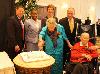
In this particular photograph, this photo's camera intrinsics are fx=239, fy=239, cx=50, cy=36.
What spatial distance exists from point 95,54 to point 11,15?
1470 millimetres

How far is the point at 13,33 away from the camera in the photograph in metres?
3.72

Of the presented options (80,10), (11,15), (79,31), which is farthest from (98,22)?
(11,15)

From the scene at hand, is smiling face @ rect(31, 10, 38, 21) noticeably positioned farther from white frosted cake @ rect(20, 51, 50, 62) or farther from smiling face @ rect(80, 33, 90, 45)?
white frosted cake @ rect(20, 51, 50, 62)

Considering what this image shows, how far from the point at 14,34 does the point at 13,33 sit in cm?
4

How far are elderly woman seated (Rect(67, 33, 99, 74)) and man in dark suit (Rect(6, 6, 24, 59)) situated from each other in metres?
0.90

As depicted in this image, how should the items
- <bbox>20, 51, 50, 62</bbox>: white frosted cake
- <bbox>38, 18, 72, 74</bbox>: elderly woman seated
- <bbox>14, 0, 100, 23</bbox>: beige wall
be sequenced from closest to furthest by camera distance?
<bbox>20, 51, 50, 62</bbox>: white frosted cake → <bbox>38, 18, 72, 74</bbox>: elderly woman seated → <bbox>14, 0, 100, 23</bbox>: beige wall

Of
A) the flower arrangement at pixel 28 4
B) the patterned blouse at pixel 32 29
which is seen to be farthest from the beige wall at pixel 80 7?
the patterned blouse at pixel 32 29

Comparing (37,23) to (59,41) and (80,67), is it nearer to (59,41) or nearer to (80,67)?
(59,41)

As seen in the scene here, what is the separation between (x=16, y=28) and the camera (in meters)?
3.81

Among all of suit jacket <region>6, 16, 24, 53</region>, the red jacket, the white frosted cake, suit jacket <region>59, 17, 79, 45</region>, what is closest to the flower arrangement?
suit jacket <region>59, 17, 79, 45</region>

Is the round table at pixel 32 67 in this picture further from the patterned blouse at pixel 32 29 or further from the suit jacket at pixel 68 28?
the suit jacket at pixel 68 28

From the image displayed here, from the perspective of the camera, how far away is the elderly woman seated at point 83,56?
12.1 feet

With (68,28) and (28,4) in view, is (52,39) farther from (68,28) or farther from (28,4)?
(28,4)

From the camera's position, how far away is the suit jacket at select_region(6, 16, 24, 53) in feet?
11.9
